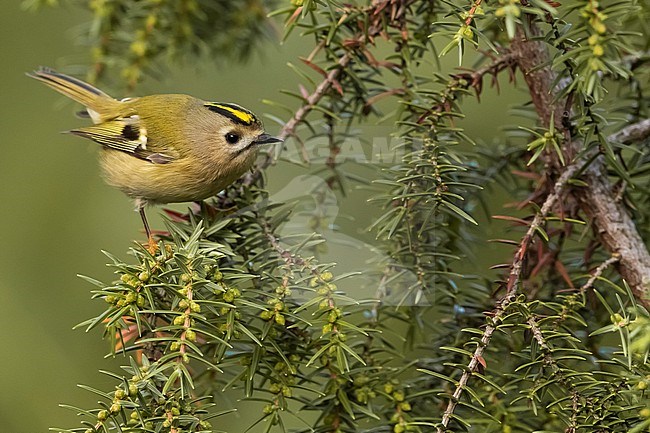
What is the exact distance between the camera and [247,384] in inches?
49.9

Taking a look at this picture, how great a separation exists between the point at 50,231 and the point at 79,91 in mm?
572

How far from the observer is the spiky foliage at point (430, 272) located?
115 centimetres

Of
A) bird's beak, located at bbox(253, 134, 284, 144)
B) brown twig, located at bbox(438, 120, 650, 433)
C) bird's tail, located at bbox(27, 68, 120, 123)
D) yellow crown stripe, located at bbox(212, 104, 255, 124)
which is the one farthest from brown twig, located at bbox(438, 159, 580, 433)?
bird's tail, located at bbox(27, 68, 120, 123)

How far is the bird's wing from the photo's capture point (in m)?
2.31

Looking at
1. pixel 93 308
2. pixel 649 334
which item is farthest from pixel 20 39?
pixel 649 334

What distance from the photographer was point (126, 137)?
2391mm

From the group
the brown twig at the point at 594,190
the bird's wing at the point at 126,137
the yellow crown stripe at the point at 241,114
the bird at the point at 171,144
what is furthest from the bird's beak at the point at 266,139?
the brown twig at the point at 594,190

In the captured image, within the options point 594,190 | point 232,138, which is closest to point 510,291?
point 594,190

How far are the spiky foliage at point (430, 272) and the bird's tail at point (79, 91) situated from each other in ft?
2.33

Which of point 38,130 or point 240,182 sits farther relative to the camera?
point 38,130

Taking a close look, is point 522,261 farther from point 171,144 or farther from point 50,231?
point 50,231

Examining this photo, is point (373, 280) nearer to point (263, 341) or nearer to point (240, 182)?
point (263, 341)

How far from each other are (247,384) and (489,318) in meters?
0.41

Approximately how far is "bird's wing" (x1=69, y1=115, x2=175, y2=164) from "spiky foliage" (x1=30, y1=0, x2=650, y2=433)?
0.46 meters
